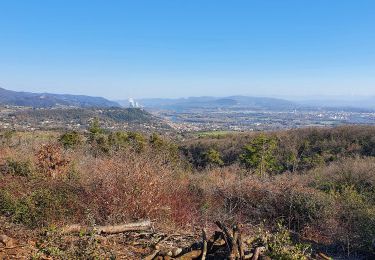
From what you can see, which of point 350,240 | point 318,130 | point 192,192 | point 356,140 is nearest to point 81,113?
point 318,130

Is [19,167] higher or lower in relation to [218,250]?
lower

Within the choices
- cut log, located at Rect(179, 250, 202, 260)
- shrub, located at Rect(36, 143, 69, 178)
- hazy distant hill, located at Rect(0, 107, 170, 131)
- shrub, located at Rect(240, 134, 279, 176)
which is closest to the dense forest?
shrub, located at Rect(36, 143, 69, 178)

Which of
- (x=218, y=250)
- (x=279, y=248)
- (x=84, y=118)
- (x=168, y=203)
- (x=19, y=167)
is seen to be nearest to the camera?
(x=279, y=248)

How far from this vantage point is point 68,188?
26.1 feet

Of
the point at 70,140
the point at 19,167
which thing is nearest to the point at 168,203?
the point at 19,167

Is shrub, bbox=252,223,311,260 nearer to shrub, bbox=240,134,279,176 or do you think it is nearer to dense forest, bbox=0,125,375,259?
dense forest, bbox=0,125,375,259

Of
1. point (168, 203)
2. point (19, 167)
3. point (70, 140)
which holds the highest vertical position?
point (168, 203)

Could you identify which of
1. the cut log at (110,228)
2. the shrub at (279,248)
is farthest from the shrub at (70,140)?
the shrub at (279,248)

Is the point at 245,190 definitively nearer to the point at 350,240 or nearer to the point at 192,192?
the point at 192,192

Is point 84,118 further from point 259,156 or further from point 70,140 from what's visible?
point 259,156

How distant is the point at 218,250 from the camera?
4.38m

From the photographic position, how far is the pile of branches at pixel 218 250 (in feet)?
13.2

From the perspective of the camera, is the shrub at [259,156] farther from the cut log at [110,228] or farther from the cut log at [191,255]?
the cut log at [191,255]

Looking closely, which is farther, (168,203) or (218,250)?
(168,203)
